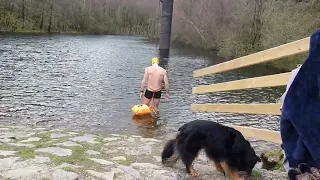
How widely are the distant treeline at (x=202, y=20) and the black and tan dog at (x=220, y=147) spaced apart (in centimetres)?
2036

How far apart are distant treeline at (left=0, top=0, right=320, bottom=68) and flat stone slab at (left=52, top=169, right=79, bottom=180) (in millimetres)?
21550

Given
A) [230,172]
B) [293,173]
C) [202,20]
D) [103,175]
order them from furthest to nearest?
[202,20] < [230,172] < [103,175] < [293,173]

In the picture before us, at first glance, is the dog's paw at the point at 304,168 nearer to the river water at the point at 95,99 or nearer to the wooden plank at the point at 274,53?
the wooden plank at the point at 274,53

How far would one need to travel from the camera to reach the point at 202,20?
2174 inches

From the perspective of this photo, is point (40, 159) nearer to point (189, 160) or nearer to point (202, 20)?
point (189, 160)

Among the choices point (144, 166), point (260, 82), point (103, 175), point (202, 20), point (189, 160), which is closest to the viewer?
point (103, 175)

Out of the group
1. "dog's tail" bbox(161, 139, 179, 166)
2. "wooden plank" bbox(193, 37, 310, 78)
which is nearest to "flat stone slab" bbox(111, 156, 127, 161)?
"dog's tail" bbox(161, 139, 179, 166)

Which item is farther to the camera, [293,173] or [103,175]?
[103,175]

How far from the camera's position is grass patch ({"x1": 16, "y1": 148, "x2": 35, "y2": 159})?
15.6 ft

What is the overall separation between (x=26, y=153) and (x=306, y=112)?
13.0 ft

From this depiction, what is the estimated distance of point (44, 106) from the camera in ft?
40.9

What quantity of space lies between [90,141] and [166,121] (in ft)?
16.1

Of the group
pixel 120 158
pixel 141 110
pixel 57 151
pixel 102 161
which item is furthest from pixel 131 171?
pixel 141 110

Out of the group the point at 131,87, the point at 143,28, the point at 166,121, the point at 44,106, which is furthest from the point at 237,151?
the point at 143,28
